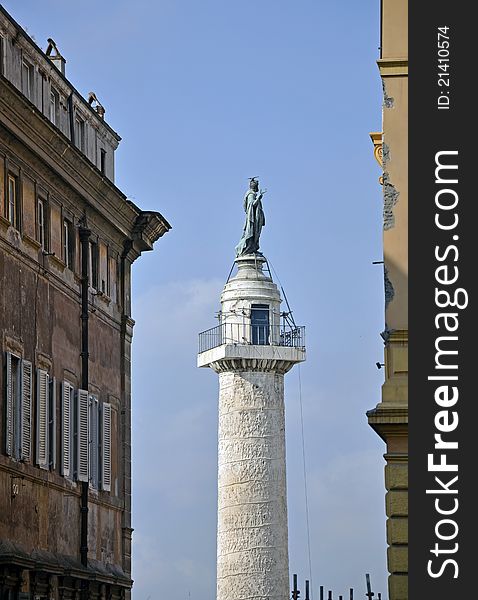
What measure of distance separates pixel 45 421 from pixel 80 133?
7.93 m

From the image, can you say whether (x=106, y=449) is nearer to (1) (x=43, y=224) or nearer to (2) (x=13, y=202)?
(1) (x=43, y=224)

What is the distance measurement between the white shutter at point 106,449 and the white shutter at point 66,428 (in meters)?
2.72

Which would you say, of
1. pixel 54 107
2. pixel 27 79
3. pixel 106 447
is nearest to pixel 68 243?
pixel 54 107

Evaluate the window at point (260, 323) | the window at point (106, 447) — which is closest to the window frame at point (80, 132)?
the window at point (106, 447)

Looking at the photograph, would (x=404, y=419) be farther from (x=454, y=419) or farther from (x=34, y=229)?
(x=34, y=229)

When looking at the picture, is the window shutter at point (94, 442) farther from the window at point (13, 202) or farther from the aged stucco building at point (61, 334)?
the window at point (13, 202)

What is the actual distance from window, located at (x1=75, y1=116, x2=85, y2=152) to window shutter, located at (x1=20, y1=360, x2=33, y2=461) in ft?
24.7

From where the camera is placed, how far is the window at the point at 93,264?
42534mm

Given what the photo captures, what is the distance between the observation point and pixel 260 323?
75.0 m

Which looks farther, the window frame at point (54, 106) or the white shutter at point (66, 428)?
the window frame at point (54, 106)

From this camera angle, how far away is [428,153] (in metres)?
23.5

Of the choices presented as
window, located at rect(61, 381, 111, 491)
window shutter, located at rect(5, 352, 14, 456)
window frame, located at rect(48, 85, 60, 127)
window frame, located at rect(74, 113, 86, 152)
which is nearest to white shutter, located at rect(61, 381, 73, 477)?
window, located at rect(61, 381, 111, 491)

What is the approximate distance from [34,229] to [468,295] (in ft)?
54.2

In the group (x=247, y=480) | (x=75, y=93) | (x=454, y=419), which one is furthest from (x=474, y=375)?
(x=247, y=480)
